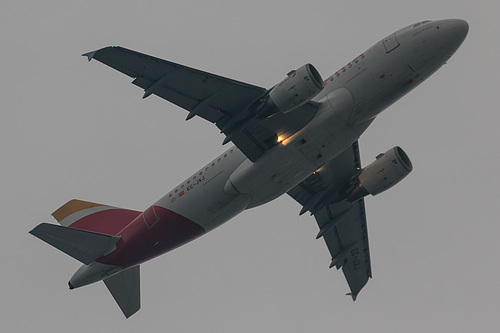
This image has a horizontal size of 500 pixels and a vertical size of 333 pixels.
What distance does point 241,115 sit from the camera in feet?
134

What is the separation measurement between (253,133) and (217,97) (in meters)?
2.77

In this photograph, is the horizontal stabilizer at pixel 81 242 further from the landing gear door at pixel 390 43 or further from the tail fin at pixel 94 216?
the landing gear door at pixel 390 43

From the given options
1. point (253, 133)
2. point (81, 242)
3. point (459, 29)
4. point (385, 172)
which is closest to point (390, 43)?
point (459, 29)

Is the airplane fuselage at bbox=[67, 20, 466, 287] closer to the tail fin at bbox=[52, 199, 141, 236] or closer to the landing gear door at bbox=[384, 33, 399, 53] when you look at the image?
the landing gear door at bbox=[384, 33, 399, 53]

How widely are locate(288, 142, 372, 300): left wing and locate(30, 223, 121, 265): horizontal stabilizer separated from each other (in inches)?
469

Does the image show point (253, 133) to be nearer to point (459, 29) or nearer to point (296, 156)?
point (296, 156)

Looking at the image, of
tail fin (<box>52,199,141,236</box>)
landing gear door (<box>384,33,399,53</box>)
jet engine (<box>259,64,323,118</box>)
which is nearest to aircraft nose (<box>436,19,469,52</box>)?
landing gear door (<box>384,33,399,53</box>)

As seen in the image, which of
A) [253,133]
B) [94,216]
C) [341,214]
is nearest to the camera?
[253,133]

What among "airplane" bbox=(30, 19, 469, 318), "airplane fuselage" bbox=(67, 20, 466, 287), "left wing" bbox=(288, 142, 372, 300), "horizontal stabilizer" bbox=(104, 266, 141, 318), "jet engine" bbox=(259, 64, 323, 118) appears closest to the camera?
"jet engine" bbox=(259, 64, 323, 118)

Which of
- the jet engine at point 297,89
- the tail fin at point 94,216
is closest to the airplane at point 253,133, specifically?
the jet engine at point 297,89

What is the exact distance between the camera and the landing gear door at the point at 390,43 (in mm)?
39875

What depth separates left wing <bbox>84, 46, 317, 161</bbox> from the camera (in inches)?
1512

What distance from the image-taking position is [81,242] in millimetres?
42938

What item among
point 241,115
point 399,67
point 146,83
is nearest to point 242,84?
point 241,115
